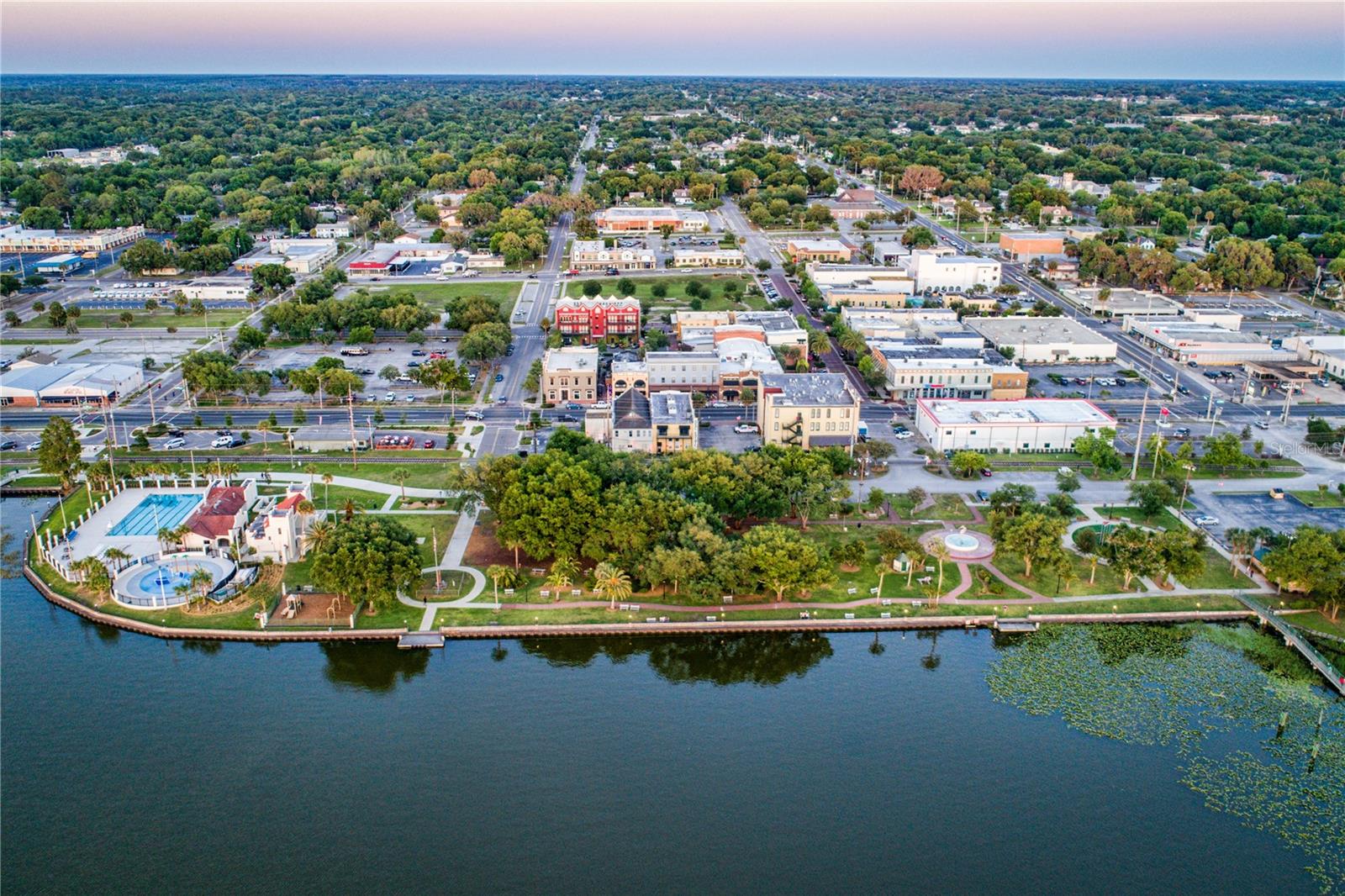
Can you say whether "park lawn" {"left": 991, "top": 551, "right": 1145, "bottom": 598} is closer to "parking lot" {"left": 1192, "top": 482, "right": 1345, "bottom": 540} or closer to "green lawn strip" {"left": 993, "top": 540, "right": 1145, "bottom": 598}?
"green lawn strip" {"left": 993, "top": 540, "right": 1145, "bottom": 598}

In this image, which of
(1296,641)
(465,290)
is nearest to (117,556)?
(1296,641)

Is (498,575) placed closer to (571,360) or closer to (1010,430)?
(571,360)

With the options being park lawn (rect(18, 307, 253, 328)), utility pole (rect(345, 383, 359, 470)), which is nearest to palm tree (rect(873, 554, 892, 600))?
utility pole (rect(345, 383, 359, 470))

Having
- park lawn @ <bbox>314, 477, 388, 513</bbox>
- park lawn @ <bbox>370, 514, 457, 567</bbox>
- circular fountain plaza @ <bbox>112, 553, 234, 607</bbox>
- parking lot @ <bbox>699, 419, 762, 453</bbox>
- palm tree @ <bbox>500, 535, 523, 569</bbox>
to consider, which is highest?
palm tree @ <bbox>500, 535, 523, 569</bbox>

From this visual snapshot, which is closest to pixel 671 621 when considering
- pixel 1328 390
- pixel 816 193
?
pixel 1328 390

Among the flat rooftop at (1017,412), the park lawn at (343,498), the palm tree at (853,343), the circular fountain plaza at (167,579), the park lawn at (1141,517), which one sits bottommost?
the circular fountain plaza at (167,579)

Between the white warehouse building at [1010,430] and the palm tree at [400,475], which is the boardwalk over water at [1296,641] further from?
the palm tree at [400,475]

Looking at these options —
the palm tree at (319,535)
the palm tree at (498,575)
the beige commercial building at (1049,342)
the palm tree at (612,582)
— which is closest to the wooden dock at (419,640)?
the palm tree at (498,575)
